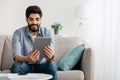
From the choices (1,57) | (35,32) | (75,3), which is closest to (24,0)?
(75,3)

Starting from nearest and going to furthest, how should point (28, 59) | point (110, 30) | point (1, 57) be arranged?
point (28, 59)
point (1, 57)
point (110, 30)

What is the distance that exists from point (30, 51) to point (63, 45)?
3.09 ft

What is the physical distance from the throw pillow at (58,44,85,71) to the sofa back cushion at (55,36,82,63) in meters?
0.22

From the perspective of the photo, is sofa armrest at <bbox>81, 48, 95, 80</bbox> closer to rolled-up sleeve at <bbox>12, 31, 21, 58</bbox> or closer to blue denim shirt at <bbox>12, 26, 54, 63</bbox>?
blue denim shirt at <bbox>12, 26, 54, 63</bbox>

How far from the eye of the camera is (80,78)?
9.56 ft

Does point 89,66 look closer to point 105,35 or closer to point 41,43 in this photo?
point 41,43

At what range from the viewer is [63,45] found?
346 cm

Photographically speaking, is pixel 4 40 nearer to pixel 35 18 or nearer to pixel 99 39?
pixel 35 18

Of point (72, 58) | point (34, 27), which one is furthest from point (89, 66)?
point (34, 27)

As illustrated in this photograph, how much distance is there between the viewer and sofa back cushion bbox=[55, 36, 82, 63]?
343cm

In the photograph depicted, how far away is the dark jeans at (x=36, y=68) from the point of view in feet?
8.40

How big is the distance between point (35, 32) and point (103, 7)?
157 cm

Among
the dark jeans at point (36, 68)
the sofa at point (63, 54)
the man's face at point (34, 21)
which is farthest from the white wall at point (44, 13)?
the dark jeans at point (36, 68)

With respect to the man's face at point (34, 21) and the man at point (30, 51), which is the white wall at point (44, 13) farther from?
the man's face at point (34, 21)
